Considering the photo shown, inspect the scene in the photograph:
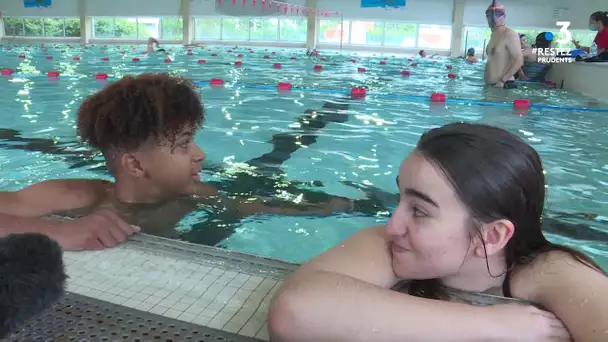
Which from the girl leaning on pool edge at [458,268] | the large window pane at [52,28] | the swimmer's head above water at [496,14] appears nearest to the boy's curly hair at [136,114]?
the girl leaning on pool edge at [458,268]

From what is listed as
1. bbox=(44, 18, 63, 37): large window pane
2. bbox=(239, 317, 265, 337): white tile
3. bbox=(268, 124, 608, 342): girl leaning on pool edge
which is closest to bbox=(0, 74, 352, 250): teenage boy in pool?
bbox=(239, 317, 265, 337): white tile

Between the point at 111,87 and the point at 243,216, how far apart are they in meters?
0.93

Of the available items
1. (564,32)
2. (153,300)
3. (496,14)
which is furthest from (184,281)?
(564,32)

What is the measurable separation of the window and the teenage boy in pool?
27702mm

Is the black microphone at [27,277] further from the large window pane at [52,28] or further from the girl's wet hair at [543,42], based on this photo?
the large window pane at [52,28]

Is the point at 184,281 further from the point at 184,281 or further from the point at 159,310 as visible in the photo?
the point at 159,310

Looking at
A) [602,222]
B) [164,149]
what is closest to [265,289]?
[164,149]

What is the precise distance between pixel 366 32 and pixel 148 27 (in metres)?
12.0

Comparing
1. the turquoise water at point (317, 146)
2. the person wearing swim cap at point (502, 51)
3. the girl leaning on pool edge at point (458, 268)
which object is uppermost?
the person wearing swim cap at point (502, 51)

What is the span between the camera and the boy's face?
93.7 inches

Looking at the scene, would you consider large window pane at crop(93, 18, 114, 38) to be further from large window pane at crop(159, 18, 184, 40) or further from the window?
large window pane at crop(159, 18, 184, 40)

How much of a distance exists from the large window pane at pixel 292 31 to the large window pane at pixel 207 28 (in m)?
3.52

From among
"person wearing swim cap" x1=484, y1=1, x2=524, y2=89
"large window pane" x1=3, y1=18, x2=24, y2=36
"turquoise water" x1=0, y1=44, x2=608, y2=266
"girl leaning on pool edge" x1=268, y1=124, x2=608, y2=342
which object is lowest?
"turquoise water" x1=0, y1=44, x2=608, y2=266

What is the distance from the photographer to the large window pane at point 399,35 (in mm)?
26750
